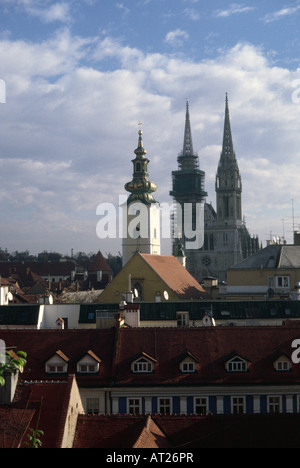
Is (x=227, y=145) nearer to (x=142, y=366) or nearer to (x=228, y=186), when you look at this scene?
(x=228, y=186)

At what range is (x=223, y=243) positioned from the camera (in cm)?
14400

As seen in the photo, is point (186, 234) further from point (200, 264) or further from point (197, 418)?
point (197, 418)

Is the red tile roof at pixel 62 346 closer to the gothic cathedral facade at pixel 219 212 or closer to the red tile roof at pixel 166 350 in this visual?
the red tile roof at pixel 166 350

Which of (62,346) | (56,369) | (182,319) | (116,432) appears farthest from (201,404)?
(182,319)

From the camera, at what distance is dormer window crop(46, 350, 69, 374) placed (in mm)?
27469

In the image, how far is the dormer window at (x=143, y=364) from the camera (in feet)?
88.6

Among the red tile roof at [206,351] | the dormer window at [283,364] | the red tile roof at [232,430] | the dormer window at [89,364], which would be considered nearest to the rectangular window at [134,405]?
the red tile roof at [206,351]

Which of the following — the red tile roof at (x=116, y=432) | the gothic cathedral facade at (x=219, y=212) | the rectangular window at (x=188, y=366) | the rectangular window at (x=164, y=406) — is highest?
the gothic cathedral facade at (x=219, y=212)

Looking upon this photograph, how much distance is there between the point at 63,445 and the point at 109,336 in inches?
460

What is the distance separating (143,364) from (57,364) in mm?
3493

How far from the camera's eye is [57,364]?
27531mm

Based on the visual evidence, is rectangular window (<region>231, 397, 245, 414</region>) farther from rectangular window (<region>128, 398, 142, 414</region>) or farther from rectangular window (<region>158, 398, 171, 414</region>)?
rectangular window (<region>128, 398, 142, 414</region>)

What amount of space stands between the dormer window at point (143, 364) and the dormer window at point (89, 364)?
4.78 ft
